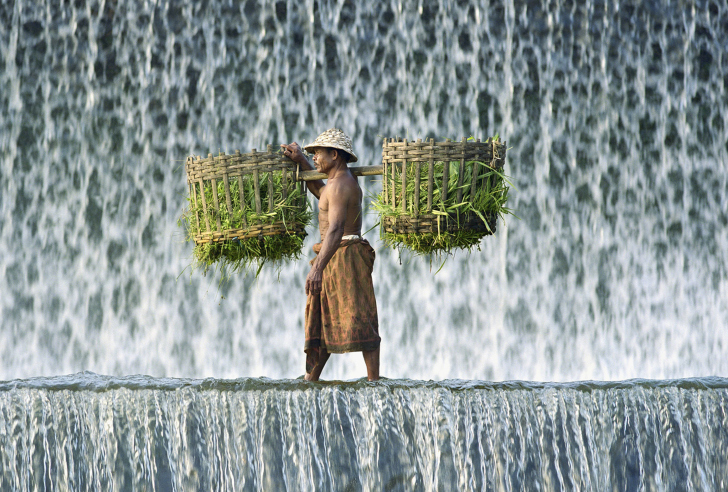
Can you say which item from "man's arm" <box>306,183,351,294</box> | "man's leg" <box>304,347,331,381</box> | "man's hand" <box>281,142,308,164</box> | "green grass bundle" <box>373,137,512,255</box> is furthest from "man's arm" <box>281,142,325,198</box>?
"man's leg" <box>304,347,331,381</box>

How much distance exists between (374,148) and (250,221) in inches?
188

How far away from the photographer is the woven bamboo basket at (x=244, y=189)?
4316 mm

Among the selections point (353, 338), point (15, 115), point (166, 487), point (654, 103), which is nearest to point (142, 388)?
point (166, 487)

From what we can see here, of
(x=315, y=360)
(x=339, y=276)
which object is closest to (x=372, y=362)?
(x=315, y=360)

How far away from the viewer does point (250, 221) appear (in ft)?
14.2

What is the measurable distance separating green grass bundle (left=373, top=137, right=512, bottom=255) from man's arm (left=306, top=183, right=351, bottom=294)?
0.68 ft

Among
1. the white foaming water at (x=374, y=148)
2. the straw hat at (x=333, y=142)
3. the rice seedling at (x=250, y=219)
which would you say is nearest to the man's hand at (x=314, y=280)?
the rice seedling at (x=250, y=219)

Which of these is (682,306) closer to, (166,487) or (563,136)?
(563,136)

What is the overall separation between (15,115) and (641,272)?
6.21 m

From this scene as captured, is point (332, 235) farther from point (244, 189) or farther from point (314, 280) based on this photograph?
point (244, 189)

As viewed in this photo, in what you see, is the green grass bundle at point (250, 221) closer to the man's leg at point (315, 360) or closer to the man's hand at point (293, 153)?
the man's hand at point (293, 153)

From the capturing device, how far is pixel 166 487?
160 inches

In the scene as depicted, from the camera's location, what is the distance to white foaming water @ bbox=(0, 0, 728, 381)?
8.62 m

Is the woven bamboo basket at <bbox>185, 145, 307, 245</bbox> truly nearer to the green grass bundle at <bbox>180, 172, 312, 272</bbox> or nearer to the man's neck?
the green grass bundle at <bbox>180, 172, 312, 272</bbox>
